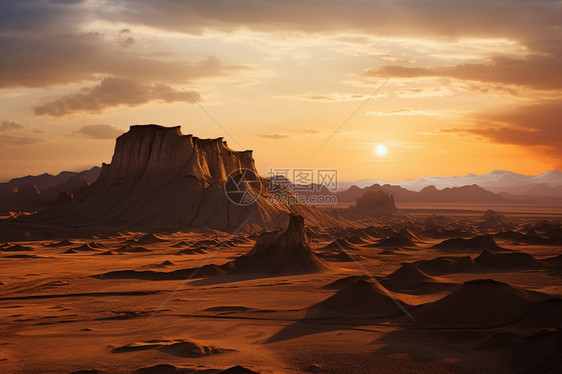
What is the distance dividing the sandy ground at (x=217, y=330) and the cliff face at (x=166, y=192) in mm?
54496

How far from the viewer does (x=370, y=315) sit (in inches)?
1048

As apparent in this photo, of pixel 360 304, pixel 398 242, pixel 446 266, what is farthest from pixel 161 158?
pixel 360 304

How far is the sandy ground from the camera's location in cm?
1856

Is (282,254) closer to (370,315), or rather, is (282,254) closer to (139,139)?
(370,315)

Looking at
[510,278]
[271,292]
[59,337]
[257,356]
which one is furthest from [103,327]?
[510,278]

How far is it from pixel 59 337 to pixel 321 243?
59.5 meters

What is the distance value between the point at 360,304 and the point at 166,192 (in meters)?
82.1

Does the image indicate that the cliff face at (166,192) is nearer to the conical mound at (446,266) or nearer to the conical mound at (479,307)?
the conical mound at (446,266)

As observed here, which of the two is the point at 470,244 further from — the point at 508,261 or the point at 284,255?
the point at 284,255

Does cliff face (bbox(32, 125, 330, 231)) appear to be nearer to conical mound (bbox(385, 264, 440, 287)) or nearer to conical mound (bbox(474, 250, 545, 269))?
conical mound (bbox(474, 250, 545, 269))

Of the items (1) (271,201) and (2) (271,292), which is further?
(1) (271,201)

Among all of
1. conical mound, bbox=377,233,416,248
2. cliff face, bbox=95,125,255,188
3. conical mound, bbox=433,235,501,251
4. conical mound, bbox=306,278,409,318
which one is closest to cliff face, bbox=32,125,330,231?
cliff face, bbox=95,125,255,188

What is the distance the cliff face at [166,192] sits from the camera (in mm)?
98938

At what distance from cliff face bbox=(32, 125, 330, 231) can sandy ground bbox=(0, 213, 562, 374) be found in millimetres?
54496
